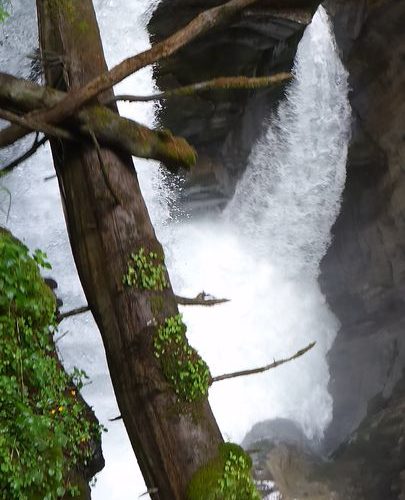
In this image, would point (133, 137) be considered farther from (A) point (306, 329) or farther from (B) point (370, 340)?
(A) point (306, 329)

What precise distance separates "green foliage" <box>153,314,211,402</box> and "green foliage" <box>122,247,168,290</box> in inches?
9.4

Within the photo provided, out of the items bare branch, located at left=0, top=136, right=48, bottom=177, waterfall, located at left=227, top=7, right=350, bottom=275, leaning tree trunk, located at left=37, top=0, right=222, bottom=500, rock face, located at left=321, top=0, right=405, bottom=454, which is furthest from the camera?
waterfall, located at left=227, top=7, right=350, bottom=275

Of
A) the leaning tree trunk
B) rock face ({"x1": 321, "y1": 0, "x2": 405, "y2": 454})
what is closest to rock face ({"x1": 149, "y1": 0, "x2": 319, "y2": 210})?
rock face ({"x1": 321, "y1": 0, "x2": 405, "y2": 454})

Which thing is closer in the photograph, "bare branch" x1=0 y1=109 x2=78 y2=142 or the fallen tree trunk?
"bare branch" x1=0 y1=109 x2=78 y2=142

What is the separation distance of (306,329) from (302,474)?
17.1 ft

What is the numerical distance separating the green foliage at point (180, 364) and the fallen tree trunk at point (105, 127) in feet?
3.79

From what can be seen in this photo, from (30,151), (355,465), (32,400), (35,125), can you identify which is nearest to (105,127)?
(35,125)

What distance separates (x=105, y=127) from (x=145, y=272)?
94 cm

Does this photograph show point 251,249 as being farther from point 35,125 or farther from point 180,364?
point 35,125

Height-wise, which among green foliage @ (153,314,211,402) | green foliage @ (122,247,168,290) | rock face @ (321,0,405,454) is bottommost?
green foliage @ (153,314,211,402)

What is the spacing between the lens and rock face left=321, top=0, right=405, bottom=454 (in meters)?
10.5

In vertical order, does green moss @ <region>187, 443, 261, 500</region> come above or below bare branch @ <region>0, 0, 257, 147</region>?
below

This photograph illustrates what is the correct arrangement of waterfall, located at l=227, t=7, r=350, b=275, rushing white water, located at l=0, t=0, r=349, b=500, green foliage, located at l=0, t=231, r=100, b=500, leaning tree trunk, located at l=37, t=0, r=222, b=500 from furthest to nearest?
waterfall, located at l=227, t=7, r=350, b=275
rushing white water, located at l=0, t=0, r=349, b=500
leaning tree trunk, located at l=37, t=0, r=222, b=500
green foliage, located at l=0, t=231, r=100, b=500

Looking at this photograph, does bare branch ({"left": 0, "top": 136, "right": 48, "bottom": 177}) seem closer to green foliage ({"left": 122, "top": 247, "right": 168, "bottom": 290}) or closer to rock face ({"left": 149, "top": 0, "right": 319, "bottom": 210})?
green foliage ({"left": 122, "top": 247, "right": 168, "bottom": 290})
